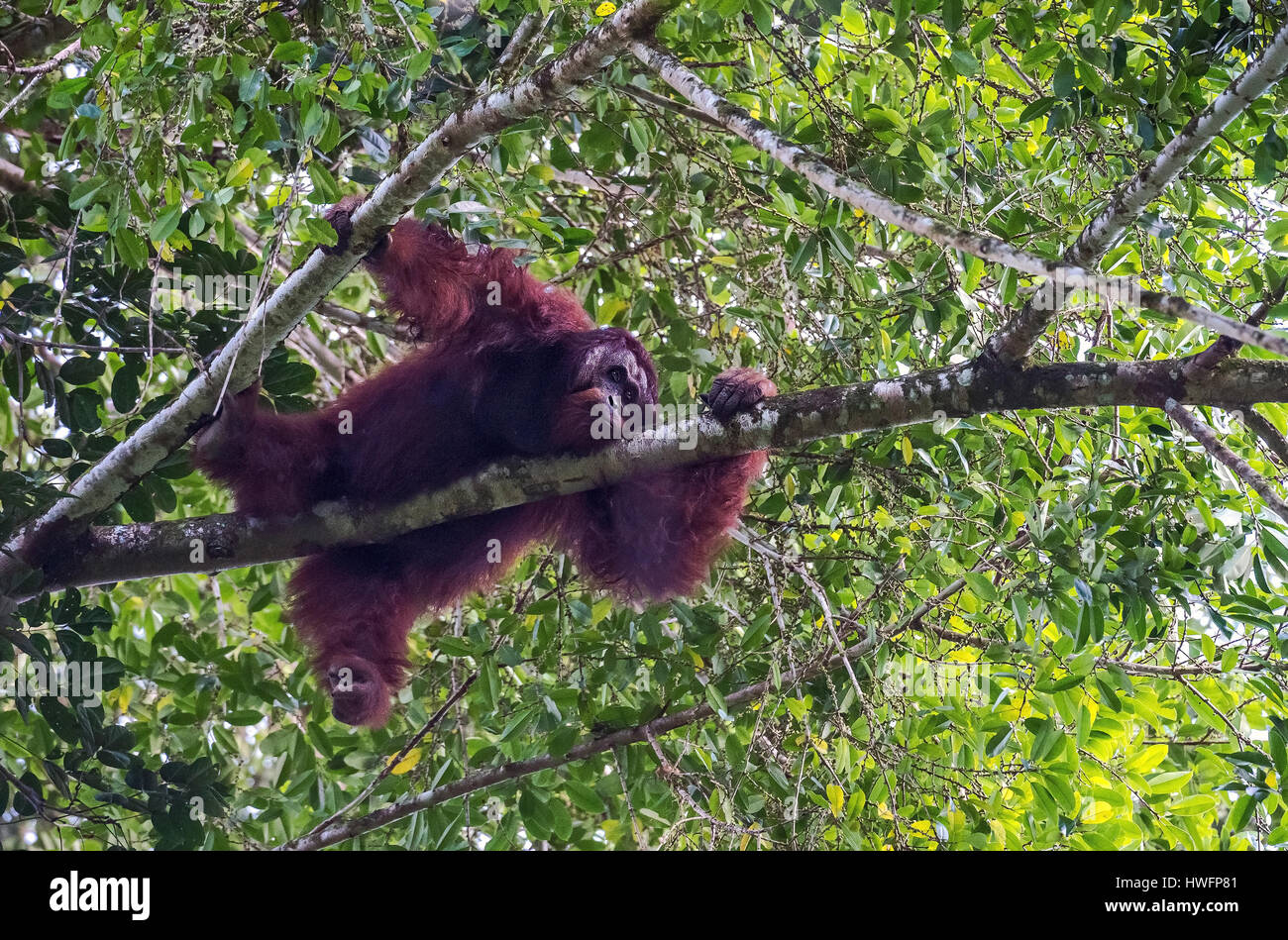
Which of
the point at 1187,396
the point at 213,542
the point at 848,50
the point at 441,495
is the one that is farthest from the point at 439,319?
the point at 1187,396

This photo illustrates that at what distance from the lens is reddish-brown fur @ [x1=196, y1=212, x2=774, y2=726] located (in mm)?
4613

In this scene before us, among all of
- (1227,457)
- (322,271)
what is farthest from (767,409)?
(322,271)

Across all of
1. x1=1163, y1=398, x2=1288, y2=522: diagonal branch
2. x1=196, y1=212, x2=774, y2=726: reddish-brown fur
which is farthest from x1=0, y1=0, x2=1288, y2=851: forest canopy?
x1=196, y1=212, x2=774, y2=726: reddish-brown fur

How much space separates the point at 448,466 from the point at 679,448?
3.85 ft

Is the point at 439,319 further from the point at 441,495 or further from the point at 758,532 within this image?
the point at 758,532

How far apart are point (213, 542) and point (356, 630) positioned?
114 cm

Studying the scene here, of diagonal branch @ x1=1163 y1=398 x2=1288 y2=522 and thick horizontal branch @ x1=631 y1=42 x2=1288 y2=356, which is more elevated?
thick horizontal branch @ x1=631 y1=42 x2=1288 y2=356

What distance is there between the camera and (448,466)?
4.86 m

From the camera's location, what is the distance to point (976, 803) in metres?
4.30

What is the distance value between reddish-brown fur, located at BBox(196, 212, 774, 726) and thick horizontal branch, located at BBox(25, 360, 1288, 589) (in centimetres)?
14

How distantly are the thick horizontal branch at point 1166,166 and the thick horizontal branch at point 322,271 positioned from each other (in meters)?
1.46

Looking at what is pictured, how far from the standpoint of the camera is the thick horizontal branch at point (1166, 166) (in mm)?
3092

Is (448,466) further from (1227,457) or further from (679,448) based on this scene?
(1227,457)

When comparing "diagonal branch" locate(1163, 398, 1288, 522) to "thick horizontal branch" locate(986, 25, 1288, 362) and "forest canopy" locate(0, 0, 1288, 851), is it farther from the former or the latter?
"thick horizontal branch" locate(986, 25, 1288, 362)
